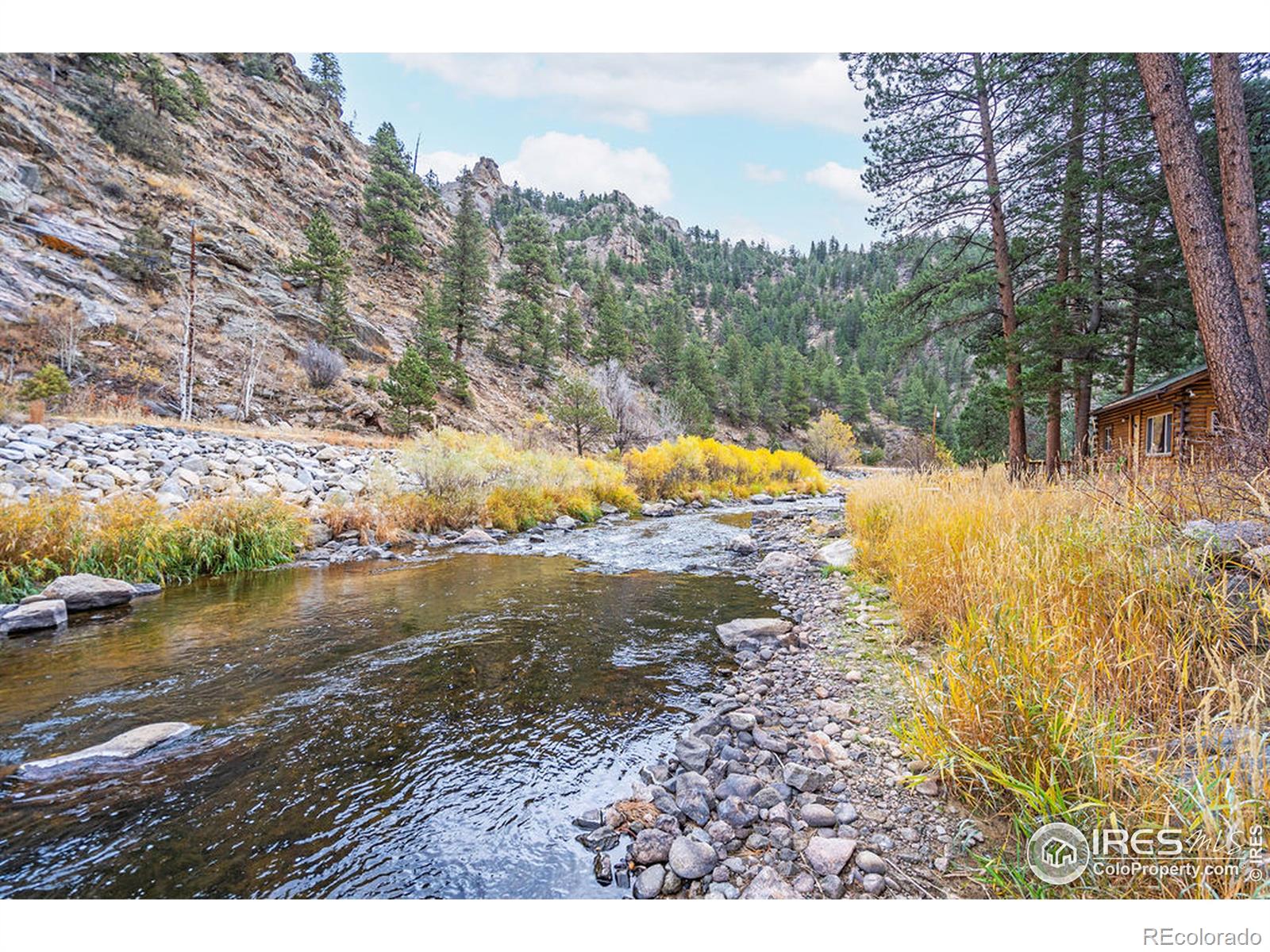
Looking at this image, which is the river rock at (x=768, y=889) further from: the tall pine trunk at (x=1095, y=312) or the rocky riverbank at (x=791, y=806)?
the tall pine trunk at (x=1095, y=312)

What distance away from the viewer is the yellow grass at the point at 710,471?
17906 mm

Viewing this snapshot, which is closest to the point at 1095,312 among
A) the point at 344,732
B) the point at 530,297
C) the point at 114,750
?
the point at 344,732

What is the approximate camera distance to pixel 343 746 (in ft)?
9.59

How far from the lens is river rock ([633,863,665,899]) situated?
186cm

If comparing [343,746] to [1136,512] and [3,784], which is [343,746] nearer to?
[3,784]

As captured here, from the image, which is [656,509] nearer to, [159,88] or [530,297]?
[530,297]

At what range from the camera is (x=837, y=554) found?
7.04 m

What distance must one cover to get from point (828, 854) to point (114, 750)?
3685mm

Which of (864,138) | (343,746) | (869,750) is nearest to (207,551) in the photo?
(343,746)

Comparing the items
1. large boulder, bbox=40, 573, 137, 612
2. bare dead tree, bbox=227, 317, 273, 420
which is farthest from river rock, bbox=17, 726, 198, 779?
bare dead tree, bbox=227, 317, 273, 420

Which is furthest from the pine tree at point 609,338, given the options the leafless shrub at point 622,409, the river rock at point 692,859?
the river rock at point 692,859

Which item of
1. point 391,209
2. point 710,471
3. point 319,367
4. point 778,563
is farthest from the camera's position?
point 391,209

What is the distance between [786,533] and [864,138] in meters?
7.69

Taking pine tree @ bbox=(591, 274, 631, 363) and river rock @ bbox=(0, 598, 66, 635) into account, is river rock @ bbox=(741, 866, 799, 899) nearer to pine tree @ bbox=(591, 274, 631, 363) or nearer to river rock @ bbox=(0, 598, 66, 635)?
river rock @ bbox=(0, 598, 66, 635)
